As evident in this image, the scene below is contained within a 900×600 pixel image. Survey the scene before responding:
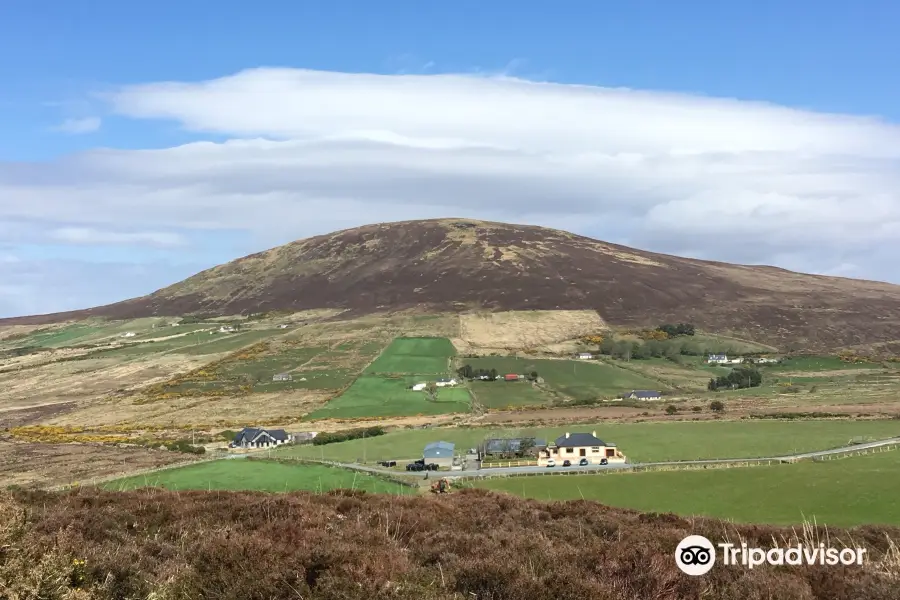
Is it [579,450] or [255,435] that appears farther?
[255,435]

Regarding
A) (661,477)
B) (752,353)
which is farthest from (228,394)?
(752,353)

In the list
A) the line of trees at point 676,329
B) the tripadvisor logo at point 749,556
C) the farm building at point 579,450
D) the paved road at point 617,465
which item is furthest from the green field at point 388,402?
the tripadvisor logo at point 749,556

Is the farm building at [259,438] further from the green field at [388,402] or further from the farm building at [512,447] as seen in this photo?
the farm building at [512,447]

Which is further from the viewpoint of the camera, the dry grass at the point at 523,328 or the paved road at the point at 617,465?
the dry grass at the point at 523,328

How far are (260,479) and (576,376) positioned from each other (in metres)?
68.7

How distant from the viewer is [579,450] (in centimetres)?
5359

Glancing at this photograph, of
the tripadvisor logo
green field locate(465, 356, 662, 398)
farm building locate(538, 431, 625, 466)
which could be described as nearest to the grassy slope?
green field locate(465, 356, 662, 398)

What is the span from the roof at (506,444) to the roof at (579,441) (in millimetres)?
1593

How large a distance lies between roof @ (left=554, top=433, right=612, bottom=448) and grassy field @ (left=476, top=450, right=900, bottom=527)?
11082 millimetres

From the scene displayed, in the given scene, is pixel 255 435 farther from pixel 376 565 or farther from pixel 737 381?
pixel 737 381

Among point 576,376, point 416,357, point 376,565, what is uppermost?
point 376,565

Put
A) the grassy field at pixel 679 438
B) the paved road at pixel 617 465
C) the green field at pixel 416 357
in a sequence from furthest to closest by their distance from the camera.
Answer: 1. the green field at pixel 416 357
2. the grassy field at pixel 679 438
3. the paved road at pixel 617 465

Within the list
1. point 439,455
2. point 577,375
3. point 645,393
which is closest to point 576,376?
point 577,375

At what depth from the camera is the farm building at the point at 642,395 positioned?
8781 cm
